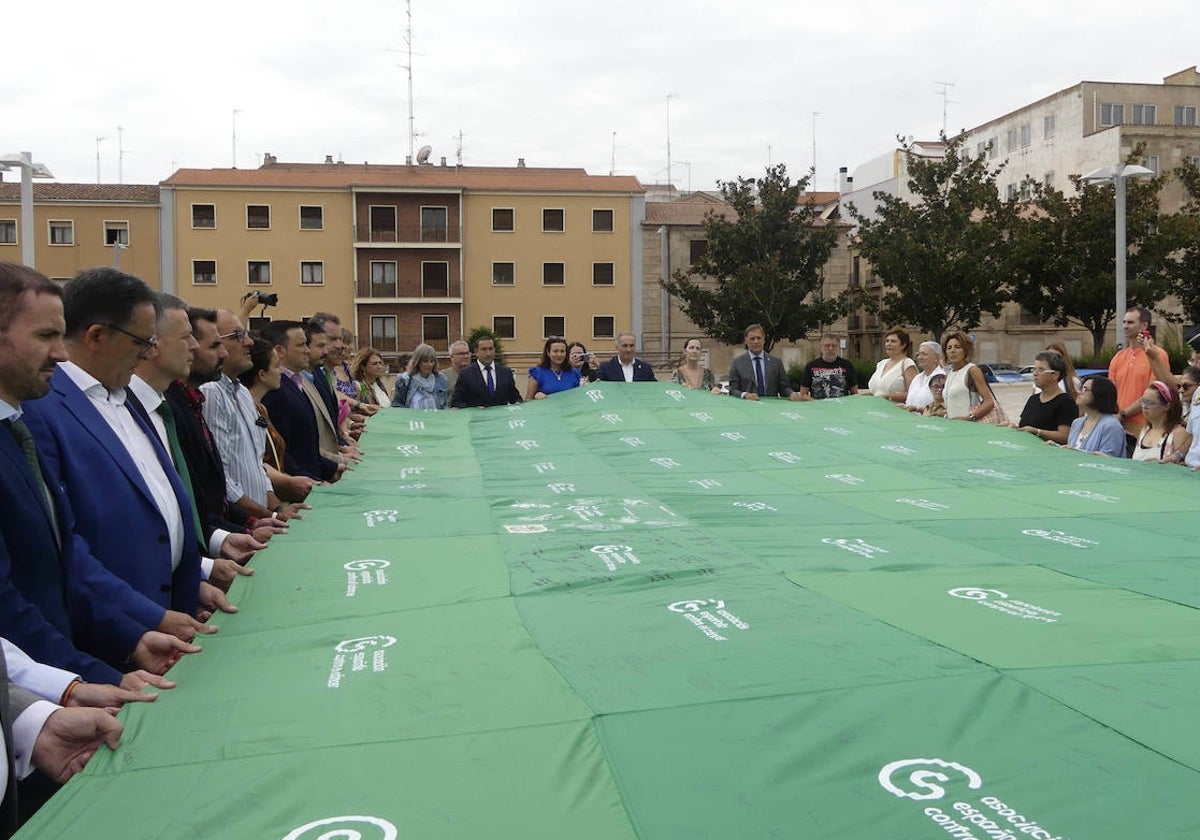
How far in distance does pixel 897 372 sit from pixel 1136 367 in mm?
2183

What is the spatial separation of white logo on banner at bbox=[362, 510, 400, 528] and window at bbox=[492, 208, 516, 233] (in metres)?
48.4

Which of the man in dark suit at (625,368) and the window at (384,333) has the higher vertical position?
the window at (384,333)

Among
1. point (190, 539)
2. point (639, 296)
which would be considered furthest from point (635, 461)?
point (639, 296)

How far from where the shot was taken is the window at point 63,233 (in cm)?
5156

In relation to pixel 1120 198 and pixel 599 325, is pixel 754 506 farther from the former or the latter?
pixel 599 325

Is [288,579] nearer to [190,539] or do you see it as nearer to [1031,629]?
[190,539]

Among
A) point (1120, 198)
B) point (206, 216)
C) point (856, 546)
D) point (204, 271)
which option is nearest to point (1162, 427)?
point (856, 546)

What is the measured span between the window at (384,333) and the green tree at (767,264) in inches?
599

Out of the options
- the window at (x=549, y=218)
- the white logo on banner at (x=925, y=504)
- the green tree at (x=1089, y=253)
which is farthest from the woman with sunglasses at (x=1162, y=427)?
the window at (x=549, y=218)

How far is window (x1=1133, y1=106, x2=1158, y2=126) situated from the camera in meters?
59.5

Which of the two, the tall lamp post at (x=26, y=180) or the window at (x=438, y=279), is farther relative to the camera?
the window at (x=438, y=279)

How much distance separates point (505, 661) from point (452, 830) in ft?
3.82

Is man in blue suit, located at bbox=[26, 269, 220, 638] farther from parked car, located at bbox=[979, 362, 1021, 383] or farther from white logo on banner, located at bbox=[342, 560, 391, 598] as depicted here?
parked car, located at bbox=[979, 362, 1021, 383]

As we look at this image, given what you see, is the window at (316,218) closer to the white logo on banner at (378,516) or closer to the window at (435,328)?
the window at (435,328)
